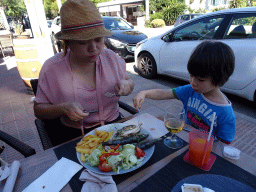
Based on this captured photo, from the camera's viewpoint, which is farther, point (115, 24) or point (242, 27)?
point (115, 24)

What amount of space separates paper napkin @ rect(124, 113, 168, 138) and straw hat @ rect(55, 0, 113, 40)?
28.0 inches

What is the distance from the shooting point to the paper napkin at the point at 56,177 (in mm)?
854

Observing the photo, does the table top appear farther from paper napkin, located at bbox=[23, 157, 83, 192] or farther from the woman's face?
the woman's face

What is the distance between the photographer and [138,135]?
1140 millimetres

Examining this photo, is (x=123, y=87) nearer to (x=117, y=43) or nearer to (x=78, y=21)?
(x=78, y=21)

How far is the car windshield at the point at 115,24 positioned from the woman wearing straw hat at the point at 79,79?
225 inches

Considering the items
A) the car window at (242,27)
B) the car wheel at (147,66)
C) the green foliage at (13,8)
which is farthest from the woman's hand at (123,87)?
the green foliage at (13,8)

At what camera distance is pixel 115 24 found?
7055 mm

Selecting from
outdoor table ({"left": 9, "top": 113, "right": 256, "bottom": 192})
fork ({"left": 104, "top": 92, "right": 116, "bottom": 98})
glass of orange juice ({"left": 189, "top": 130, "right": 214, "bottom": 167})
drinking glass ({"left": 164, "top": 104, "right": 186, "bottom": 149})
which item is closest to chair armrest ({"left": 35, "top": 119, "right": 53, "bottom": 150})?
outdoor table ({"left": 9, "top": 113, "right": 256, "bottom": 192})

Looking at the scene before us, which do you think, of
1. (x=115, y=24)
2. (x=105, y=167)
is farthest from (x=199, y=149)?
(x=115, y=24)

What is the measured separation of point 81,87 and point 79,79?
0.24 ft

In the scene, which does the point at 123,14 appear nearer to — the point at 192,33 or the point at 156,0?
the point at 156,0

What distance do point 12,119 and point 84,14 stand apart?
123 inches

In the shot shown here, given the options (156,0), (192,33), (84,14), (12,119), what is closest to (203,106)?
(84,14)
